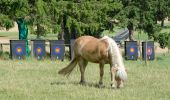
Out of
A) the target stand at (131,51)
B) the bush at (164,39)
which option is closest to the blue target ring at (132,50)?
the target stand at (131,51)

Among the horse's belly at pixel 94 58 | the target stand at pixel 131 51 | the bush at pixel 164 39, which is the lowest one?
the target stand at pixel 131 51

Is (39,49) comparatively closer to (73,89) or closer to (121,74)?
(73,89)

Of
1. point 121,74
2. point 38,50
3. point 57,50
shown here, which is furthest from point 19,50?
point 121,74

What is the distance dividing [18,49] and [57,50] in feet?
8.85

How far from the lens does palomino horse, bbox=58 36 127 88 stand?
44.8 ft

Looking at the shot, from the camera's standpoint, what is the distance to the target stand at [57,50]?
31.4 m

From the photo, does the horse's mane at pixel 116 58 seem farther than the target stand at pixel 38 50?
No

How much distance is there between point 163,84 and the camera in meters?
15.2

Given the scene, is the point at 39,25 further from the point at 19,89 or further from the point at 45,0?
the point at 19,89

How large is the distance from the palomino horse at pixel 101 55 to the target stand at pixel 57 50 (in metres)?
15.6

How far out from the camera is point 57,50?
104 ft

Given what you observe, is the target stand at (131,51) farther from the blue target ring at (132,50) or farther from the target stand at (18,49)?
the target stand at (18,49)

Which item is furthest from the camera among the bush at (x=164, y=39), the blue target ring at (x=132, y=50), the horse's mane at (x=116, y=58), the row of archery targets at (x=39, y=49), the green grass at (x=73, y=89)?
the bush at (x=164, y=39)

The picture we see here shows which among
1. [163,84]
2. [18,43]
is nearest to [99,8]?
[18,43]
